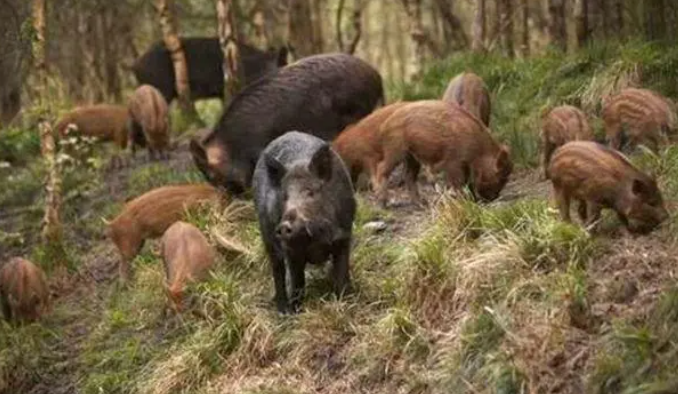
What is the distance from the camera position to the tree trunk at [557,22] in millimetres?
18703

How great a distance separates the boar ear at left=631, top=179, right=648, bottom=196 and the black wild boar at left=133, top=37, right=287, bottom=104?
35.2ft

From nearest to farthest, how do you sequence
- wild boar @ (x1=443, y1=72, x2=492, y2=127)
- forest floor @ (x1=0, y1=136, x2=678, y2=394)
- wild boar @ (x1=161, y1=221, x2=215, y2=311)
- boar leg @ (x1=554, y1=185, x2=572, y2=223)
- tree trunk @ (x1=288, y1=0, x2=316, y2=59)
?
forest floor @ (x1=0, y1=136, x2=678, y2=394) < boar leg @ (x1=554, y1=185, x2=572, y2=223) < wild boar @ (x1=161, y1=221, x2=215, y2=311) < wild boar @ (x1=443, y1=72, x2=492, y2=127) < tree trunk @ (x1=288, y1=0, x2=316, y2=59)

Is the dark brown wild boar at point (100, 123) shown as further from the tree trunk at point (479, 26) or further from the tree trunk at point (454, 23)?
the tree trunk at point (454, 23)

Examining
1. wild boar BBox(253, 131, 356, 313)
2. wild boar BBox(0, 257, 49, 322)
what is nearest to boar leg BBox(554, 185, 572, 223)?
wild boar BBox(253, 131, 356, 313)

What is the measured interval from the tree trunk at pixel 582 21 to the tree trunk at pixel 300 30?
20.4ft

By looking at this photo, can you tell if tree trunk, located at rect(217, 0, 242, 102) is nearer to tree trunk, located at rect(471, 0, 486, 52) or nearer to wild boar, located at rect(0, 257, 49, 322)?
tree trunk, located at rect(471, 0, 486, 52)

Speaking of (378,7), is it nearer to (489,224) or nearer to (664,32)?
(664,32)

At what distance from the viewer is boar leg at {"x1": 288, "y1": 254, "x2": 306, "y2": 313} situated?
1042cm

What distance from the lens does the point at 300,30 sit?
22.7 metres

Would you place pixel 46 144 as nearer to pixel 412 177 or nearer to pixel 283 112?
pixel 283 112

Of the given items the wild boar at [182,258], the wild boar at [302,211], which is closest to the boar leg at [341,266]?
the wild boar at [302,211]

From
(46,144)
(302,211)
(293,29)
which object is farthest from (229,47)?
(302,211)

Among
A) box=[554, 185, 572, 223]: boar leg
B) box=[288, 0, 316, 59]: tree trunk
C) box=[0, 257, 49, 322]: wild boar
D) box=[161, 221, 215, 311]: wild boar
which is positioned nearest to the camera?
box=[554, 185, 572, 223]: boar leg

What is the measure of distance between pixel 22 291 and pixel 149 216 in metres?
1.40
